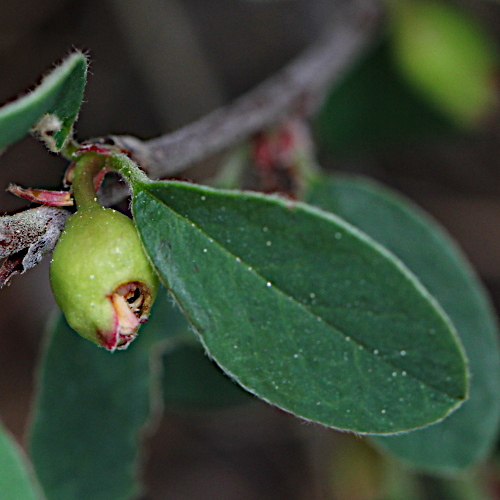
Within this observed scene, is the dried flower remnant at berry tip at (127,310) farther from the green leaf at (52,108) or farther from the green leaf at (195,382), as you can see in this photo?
the green leaf at (195,382)

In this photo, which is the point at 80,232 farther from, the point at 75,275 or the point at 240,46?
the point at 240,46

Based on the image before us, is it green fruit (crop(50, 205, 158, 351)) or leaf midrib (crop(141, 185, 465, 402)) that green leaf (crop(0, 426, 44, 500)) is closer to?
green fruit (crop(50, 205, 158, 351))

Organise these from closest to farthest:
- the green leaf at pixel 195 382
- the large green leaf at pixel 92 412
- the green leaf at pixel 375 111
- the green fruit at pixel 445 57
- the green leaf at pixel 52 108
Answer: the green leaf at pixel 52 108 → the large green leaf at pixel 92 412 → the green leaf at pixel 195 382 → the green fruit at pixel 445 57 → the green leaf at pixel 375 111

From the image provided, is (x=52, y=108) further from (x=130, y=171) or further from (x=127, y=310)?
(x=127, y=310)

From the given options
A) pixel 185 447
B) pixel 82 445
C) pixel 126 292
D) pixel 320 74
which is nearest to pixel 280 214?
pixel 126 292

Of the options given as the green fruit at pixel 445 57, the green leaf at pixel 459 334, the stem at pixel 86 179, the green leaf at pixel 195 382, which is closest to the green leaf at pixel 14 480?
the stem at pixel 86 179

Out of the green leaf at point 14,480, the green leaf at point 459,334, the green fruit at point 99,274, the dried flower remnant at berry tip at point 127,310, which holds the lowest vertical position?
the green leaf at point 459,334

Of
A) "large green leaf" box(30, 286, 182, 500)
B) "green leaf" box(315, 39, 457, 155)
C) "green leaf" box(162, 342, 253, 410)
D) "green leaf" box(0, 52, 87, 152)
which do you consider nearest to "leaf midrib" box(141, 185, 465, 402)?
"green leaf" box(0, 52, 87, 152)
